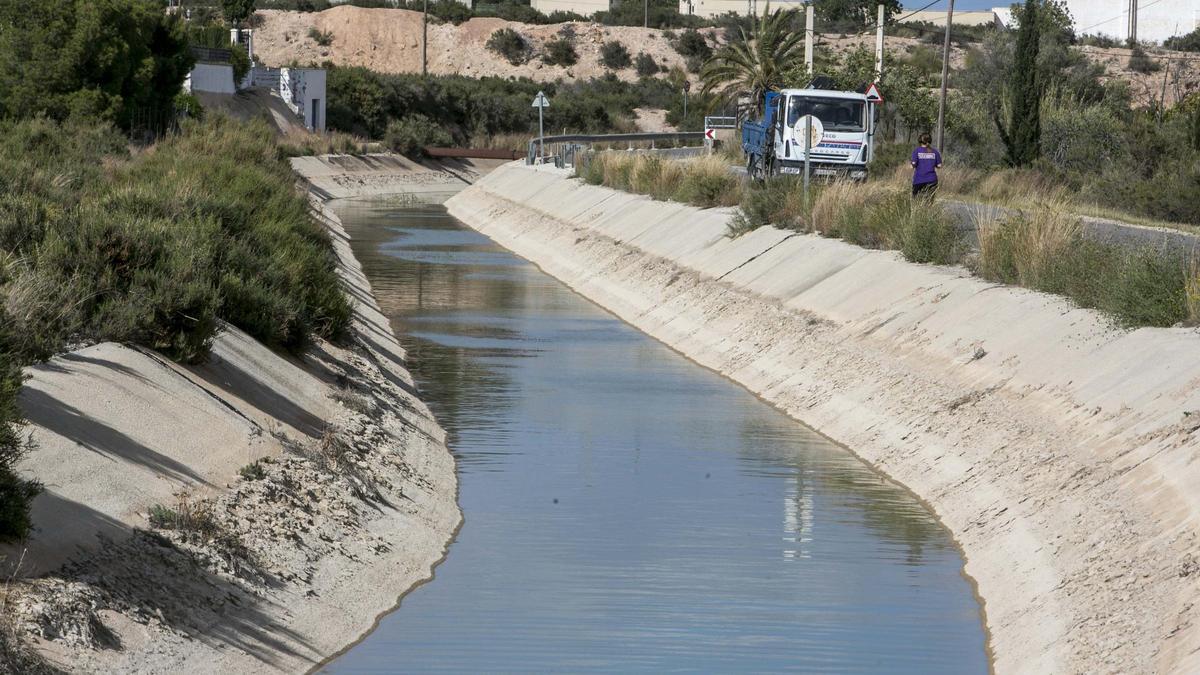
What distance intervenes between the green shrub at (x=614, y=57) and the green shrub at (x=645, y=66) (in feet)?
2.59

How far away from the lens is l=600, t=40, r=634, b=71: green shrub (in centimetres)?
13062

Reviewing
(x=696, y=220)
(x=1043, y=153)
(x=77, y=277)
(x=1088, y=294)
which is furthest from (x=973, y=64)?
(x=77, y=277)

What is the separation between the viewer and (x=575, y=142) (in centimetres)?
7794

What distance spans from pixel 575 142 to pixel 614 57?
54633 mm

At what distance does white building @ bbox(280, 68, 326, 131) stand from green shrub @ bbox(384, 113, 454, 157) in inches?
136

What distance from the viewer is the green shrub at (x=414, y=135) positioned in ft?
260

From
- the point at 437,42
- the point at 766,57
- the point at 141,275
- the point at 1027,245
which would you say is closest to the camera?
the point at 141,275

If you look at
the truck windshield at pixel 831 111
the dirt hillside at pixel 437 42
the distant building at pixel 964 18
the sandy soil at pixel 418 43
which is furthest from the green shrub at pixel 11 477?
the distant building at pixel 964 18

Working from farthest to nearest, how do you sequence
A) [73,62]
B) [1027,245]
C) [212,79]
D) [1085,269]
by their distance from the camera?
[212,79], [73,62], [1027,245], [1085,269]

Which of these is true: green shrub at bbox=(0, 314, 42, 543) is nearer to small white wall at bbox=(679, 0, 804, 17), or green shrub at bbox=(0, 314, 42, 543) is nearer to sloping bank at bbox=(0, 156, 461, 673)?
sloping bank at bbox=(0, 156, 461, 673)

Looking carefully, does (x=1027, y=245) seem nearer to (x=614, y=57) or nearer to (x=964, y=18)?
(x=614, y=57)

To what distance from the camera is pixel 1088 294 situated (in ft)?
63.8

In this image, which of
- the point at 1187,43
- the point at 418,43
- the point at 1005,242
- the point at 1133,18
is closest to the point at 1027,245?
the point at 1005,242

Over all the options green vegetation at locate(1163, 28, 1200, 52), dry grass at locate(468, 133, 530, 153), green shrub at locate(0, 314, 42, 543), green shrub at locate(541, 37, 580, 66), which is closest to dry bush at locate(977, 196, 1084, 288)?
green shrub at locate(0, 314, 42, 543)
